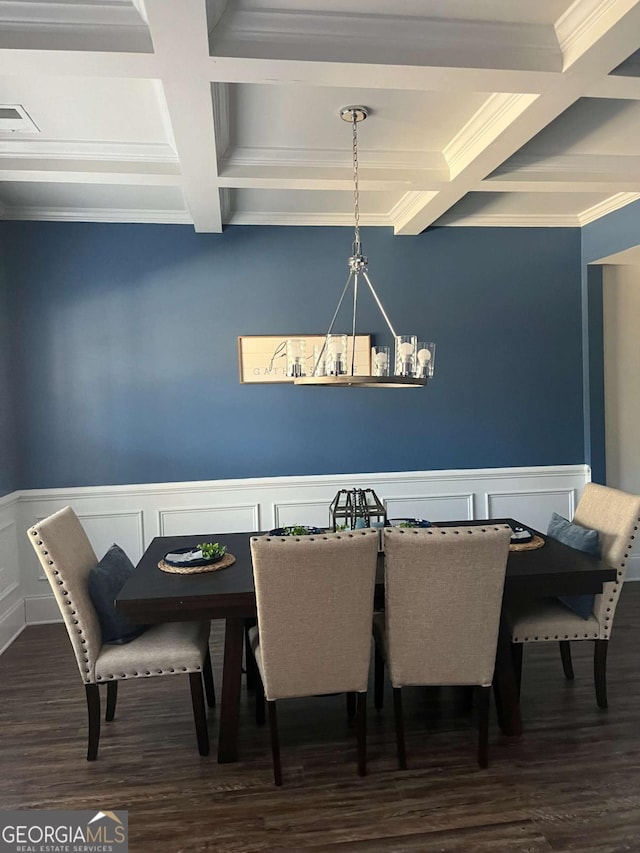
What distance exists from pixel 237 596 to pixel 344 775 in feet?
2.64

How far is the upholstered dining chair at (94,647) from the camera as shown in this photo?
2.43 meters

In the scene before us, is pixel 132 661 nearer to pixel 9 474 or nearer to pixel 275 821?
pixel 275 821

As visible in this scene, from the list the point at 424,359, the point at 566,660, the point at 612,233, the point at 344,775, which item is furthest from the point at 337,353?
the point at 612,233

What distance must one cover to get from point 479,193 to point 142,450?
9.26 ft

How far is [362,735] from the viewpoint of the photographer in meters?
2.36

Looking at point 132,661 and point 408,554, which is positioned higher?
point 408,554

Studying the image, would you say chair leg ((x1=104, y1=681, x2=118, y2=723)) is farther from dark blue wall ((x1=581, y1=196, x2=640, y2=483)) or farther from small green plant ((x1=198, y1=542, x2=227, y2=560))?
dark blue wall ((x1=581, y1=196, x2=640, y2=483))

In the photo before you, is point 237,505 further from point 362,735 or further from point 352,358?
point 362,735

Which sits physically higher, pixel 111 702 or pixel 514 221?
pixel 514 221

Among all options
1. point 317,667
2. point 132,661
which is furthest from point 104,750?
point 317,667

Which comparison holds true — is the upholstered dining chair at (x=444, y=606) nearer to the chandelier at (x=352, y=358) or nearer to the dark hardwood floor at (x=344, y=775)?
the dark hardwood floor at (x=344, y=775)

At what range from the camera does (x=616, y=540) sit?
281cm

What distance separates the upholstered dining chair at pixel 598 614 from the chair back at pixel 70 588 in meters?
1.78

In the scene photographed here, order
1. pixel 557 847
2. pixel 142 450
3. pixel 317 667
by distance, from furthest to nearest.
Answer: pixel 142 450
pixel 317 667
pixel 557 847
